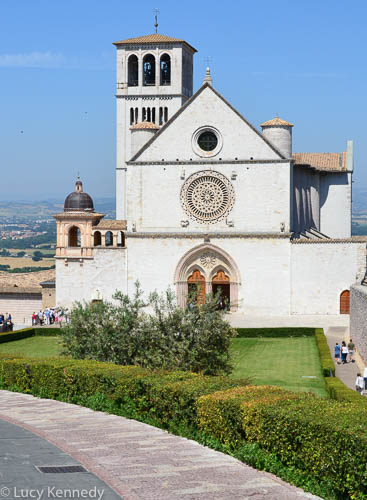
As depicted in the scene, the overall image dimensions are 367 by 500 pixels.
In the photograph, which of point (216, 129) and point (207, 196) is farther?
point (207, 196)

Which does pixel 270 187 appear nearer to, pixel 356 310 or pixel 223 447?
pixel 356 310

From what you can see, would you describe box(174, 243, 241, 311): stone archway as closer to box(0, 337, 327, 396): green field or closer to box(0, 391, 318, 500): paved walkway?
box(0, 337, 327, 396): green field

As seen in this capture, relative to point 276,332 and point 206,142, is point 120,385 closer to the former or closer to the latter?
point 276,332


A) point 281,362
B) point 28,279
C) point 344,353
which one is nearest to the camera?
point 344,353

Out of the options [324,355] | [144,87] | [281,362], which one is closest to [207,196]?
[144,87]

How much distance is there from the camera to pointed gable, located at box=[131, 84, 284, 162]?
52750 mm

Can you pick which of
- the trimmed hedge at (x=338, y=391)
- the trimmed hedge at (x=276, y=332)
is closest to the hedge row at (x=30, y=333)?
the trimmed hedge at (x=276, y=332)

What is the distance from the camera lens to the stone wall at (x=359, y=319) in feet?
118

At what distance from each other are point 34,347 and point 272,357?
12.2 meters

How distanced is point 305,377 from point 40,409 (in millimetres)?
14905

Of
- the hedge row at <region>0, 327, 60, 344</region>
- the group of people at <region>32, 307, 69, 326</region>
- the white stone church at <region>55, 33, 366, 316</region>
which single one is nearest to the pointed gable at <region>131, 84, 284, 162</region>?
the white stone church at <region>55, 33, 366, 316</region>

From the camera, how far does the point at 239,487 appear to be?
12469 millimetres

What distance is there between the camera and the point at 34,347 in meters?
43.8

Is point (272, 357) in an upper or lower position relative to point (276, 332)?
lower
